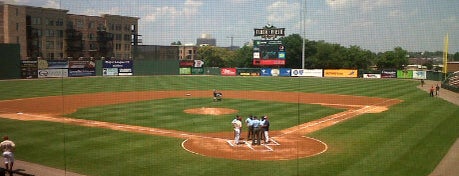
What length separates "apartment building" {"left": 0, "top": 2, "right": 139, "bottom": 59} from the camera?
1110 inches

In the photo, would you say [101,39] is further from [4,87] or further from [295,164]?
[295,164]

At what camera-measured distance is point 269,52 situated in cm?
4894

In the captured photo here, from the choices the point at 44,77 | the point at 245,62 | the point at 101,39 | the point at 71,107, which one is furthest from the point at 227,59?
the point at 71,107

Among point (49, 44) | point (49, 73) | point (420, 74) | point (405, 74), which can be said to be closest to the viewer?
point (49, 44)

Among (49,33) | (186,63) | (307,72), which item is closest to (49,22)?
(49,33)

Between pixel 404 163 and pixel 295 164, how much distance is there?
2.95 m

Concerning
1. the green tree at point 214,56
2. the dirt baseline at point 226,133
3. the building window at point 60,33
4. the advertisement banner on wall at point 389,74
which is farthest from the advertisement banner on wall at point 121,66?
the advertisement banner on wall at point 389,74

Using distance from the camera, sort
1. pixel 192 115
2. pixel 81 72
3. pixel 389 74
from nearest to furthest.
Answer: pixel 192 115
pixel 81 72
pixel 389 74

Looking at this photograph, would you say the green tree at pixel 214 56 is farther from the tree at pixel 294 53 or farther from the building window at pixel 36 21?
the building window at pixel 36 21

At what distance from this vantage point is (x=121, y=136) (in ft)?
45.9

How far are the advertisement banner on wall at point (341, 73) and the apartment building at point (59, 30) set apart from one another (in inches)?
1059

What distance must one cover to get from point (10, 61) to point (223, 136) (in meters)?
32.6

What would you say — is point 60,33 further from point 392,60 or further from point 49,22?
point 392,60

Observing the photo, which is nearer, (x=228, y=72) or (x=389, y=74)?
(x=389, y=74)
